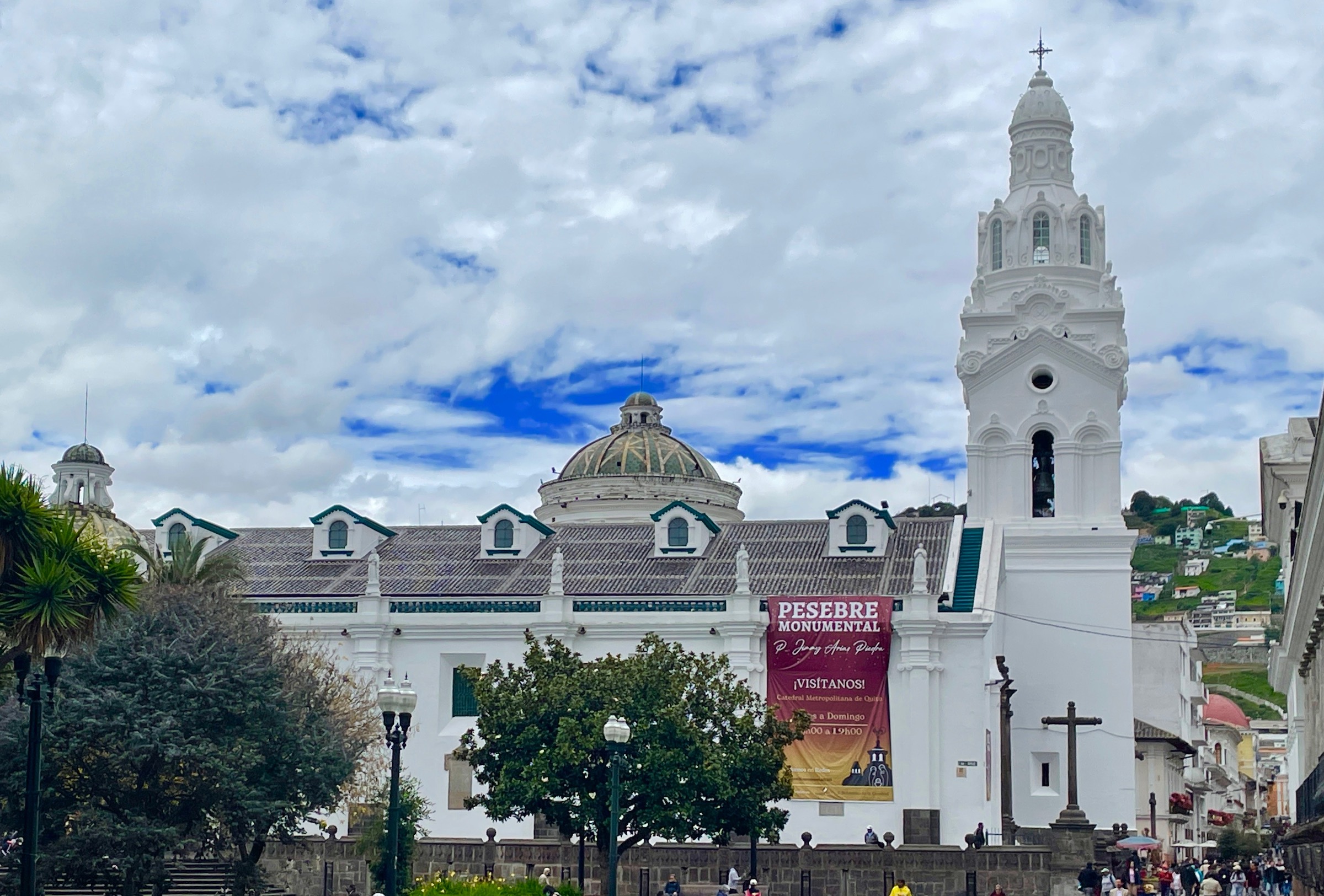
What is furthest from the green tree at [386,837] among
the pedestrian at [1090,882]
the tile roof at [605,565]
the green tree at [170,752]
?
the pedestrian at [1090,882]

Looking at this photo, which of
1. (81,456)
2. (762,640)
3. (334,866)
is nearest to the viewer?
(334,866)

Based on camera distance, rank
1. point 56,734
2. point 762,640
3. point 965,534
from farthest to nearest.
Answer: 1. point 965,534
2. point 762,640
3. point 56,734

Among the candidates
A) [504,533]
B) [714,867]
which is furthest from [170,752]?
[504,533]

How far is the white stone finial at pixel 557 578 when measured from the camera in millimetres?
55000

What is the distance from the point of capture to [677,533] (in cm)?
5838

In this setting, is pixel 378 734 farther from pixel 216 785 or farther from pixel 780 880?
pixel 216 785

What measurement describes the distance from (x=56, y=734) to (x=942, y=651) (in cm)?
2815

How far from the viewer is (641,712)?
40781 millimetres

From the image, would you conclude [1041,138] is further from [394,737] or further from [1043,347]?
[394,737]

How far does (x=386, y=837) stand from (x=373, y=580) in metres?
19.5

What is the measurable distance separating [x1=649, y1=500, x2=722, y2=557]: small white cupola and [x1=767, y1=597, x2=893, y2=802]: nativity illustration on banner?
18.0 feet

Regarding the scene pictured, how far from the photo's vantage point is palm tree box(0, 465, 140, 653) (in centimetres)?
2520

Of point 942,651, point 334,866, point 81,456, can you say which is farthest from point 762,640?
point 81,456

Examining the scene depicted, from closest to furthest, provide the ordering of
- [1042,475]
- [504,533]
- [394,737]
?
[394,737] < [504,533] < [1042,475]
